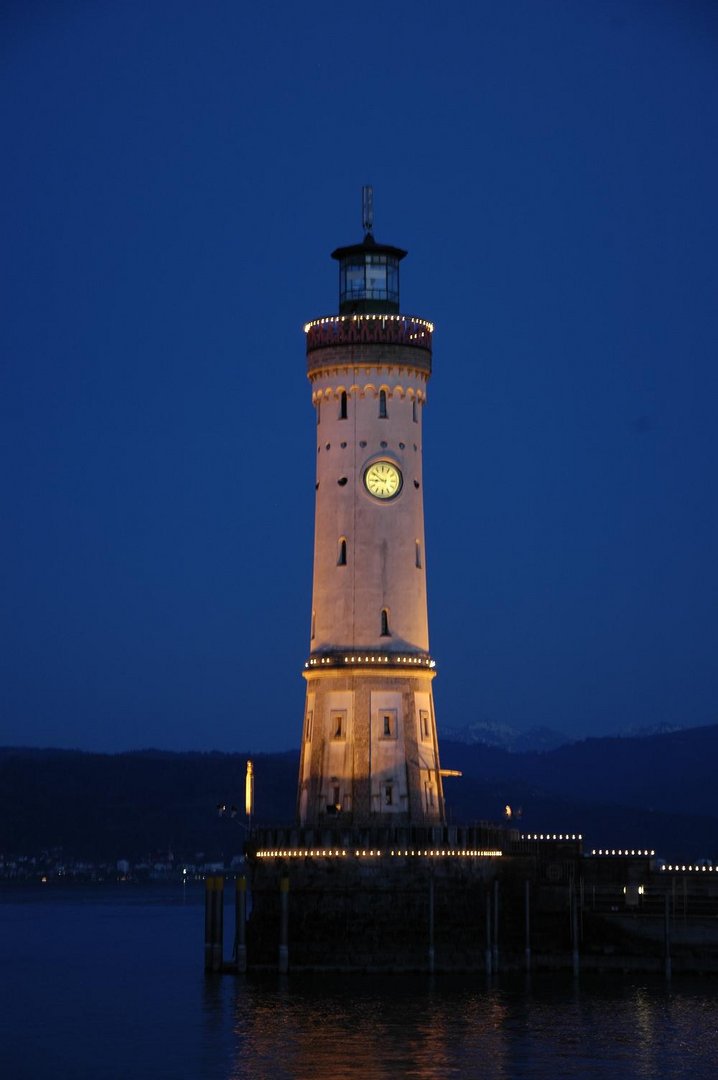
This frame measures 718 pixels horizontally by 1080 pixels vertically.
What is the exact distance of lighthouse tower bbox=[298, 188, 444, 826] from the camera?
86.3 metres

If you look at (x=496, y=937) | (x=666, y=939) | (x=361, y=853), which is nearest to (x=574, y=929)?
(x=496, y=937)

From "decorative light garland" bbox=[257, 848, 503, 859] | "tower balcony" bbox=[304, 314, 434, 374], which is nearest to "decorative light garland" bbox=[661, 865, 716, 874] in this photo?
"decorative light garland" bbox=[257, 848, 503, 859]

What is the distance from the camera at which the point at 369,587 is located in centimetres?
8788

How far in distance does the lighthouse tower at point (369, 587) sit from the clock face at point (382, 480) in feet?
0.18

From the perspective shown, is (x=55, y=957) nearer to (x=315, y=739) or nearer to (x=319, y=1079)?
(x=315, y=739)

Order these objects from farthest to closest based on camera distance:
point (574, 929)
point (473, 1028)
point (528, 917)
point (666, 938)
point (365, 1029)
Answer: point (528, 917), point (574, 929), point (666, 938), point (473, 1028), point (365, 1029)

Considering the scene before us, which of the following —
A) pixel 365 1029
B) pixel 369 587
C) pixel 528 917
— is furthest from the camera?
pixel 369 587

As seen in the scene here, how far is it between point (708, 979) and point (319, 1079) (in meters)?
20.3

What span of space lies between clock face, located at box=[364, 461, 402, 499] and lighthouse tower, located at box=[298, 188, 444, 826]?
55 millimetres

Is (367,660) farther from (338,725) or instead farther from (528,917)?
(528,917)

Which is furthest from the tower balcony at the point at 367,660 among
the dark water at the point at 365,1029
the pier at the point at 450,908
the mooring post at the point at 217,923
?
the dark water at the point at 365,1029

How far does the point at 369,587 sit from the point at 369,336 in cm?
988

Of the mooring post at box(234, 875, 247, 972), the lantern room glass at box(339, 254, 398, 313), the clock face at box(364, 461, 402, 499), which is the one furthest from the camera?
the lantern room glass at box(339, 254, 398, 313)

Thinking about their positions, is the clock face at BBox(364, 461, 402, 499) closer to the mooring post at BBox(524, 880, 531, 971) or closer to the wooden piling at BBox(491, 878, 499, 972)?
the wooden piling at BBox(491, 878, 499, 972)
